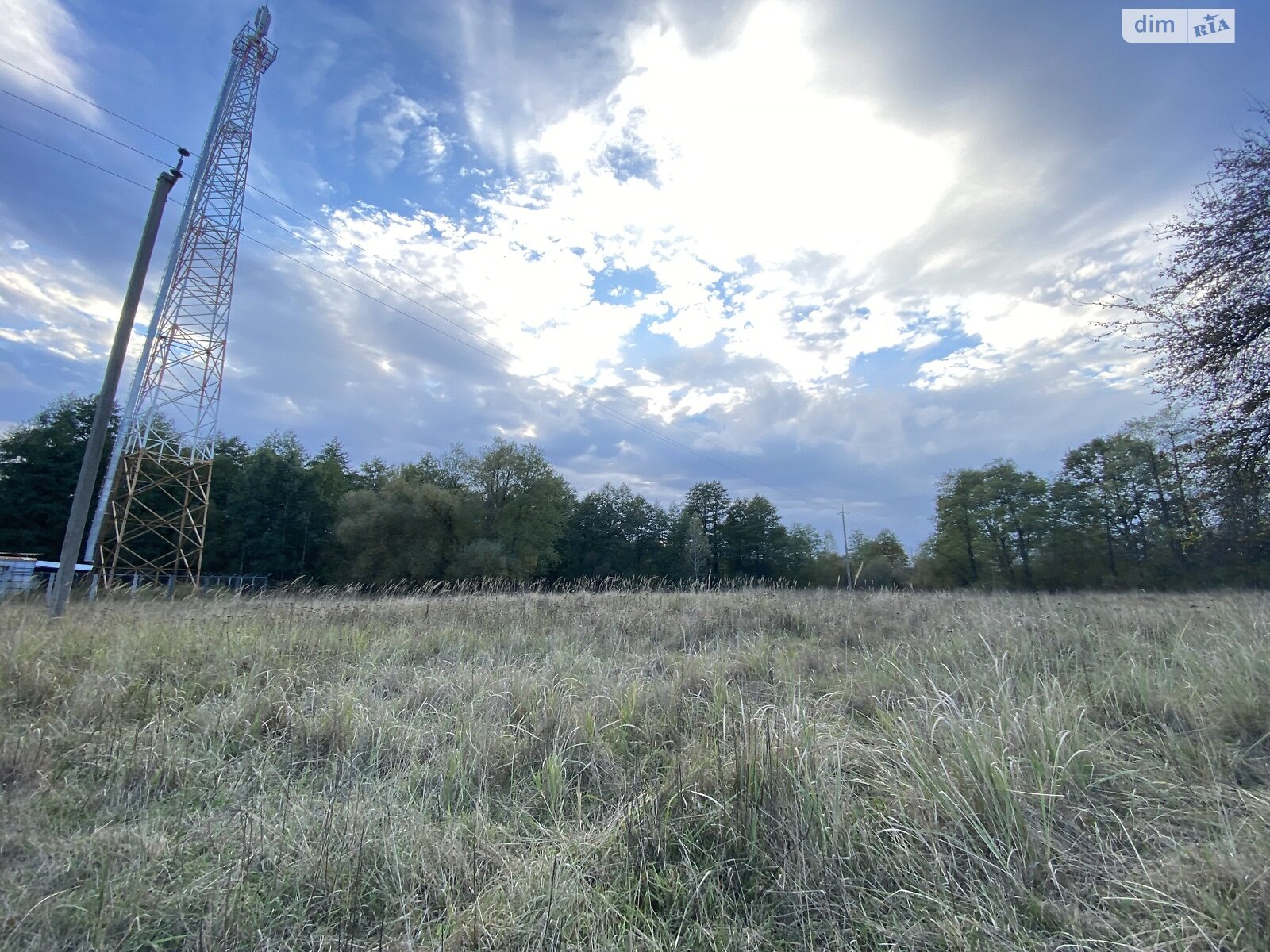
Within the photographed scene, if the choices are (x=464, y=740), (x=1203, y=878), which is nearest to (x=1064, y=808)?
(x=1203, y=878)

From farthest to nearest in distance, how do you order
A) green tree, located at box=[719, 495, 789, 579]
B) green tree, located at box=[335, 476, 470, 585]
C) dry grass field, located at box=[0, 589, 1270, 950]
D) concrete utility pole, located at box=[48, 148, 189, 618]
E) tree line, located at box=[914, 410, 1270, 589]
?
1. green tree, located at box=[719, 495, 789, 579]
2. green tree, located at box=[335, 476, 470, 585]
3. tree line, located at box=[914, 410, 1270, 589]
4. concrete utility pole, located at box=[48, 148, 189, 618]
5. dry grass field, located at box=[0, 589, 1270, 950]

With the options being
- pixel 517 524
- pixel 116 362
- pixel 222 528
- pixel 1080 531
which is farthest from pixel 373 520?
pixel 1080 531

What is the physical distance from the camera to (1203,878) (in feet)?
5.91

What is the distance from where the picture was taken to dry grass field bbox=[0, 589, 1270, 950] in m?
1.88

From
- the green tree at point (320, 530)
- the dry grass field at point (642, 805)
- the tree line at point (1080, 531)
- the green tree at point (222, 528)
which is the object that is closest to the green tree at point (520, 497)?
the green tree at point (320, 530)

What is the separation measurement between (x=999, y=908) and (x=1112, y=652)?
4.41m

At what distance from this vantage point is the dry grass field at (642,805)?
6.17ft

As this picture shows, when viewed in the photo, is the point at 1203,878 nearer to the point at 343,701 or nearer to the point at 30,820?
the point at 343,701

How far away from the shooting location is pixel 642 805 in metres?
2.54

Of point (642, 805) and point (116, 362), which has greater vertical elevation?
point (116, 362)

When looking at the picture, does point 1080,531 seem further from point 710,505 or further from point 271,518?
point 271,518

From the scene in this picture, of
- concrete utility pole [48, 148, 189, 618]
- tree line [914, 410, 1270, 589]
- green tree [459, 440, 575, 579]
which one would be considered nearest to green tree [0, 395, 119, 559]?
green tree [459, 440, 575, 579]

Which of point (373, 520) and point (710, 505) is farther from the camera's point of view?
point (710, 505)

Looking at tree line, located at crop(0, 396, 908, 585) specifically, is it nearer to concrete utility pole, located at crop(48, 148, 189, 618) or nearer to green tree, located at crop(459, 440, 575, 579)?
green tree, located at crop(459, 440, 575, 579)
